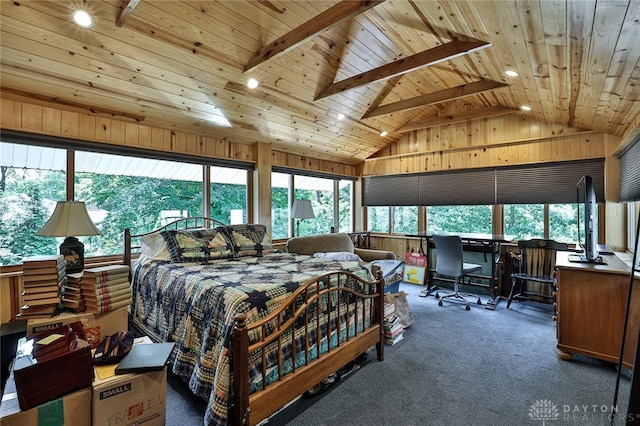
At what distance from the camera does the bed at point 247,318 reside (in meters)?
1.61

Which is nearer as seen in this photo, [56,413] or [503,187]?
[56,413]

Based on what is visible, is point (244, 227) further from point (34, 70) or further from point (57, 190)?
point (34, 70)

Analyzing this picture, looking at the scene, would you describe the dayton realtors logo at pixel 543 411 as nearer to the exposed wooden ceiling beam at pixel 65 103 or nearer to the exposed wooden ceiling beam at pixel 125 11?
the exposed wooden ceiling beam at pixel 125 11

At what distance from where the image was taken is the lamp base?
2.41 m

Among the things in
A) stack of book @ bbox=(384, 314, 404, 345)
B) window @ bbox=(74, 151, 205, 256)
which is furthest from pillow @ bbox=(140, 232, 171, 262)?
stack of book @ bbox=(384, 314, 404, 345)

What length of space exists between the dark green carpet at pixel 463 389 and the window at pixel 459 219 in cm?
210

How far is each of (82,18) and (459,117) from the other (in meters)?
4.48

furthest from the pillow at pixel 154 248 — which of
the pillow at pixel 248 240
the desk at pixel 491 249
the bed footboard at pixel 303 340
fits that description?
the desk at pixel 491 249

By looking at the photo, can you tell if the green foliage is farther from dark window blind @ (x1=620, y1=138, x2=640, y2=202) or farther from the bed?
dark window blind @ (x1=620, y1=138, x2=640, y2=202)

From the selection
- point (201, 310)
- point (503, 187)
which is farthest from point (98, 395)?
point (503, 187)

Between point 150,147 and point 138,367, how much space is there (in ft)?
8.51

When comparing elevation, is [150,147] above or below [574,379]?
above

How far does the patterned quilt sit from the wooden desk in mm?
1734

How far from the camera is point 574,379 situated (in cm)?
233
